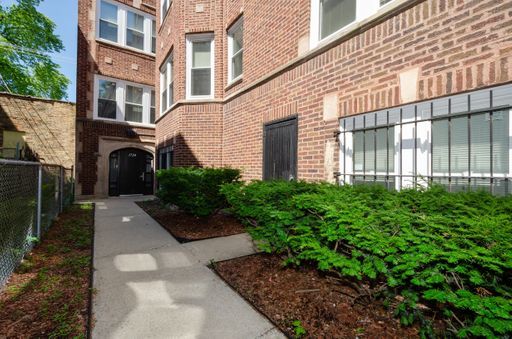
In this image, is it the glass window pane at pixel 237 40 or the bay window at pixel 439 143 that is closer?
the bay window at pixel 439 143

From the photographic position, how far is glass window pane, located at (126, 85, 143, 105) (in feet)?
42.6

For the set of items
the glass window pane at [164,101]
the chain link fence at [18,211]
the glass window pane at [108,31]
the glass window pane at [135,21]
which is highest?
the glass window pane at [135,21]

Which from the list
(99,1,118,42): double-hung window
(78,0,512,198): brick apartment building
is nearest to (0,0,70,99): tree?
(99,1,118,42): double-hung window

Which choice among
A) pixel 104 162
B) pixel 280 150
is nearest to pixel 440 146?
pixel 280 150

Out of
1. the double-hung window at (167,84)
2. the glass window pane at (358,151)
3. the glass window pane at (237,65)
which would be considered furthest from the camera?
the double-hung window at (167,84)

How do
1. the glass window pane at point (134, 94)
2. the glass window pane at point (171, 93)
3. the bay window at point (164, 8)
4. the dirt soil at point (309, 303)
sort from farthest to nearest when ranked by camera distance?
the glass window pane at point (134, 94) < the bay window at point (164, 8) < the glass window pane at point (171, 93) < the dirt soil at point (309, 303)

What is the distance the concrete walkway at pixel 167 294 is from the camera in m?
2.24

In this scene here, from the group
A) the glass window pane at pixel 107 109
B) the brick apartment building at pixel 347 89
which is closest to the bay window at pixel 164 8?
the brick apartment building at pixel 347 89

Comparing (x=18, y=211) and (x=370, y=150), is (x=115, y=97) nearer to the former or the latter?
(x=18, y=211)

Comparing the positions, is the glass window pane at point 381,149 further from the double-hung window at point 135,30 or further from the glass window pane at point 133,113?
the double-hung window at point 135,30

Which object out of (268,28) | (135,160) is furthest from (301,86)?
(135,160)

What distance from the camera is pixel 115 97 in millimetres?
12539

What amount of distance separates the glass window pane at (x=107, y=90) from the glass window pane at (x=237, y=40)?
7714mm

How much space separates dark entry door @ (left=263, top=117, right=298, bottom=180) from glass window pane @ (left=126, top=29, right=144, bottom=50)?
11.2 m
